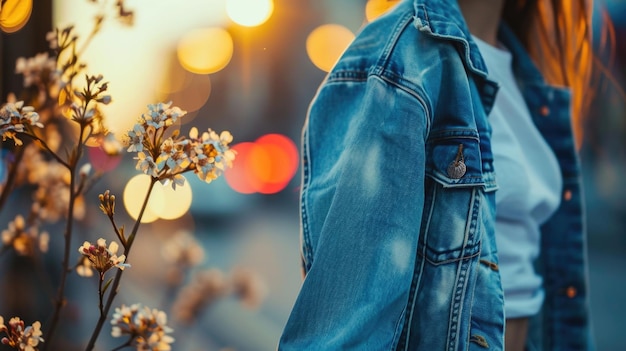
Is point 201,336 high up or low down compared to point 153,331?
down

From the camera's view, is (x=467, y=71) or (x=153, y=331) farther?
(x=467, y=71)

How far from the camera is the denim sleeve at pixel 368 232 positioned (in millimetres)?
1089

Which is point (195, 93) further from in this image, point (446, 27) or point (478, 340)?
point (478, 340)

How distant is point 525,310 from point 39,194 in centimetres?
121

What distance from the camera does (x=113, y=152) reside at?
45.5 inches

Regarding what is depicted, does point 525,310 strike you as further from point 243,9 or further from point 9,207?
point 243,9

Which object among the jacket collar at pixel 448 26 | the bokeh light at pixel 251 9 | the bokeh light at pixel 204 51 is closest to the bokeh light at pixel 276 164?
the bokeh light at pixel 204 51

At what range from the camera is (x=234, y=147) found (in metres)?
6.04

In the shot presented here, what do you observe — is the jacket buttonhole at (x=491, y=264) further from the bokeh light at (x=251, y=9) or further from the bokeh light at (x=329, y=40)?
the bokeh light at (x=329, y=40)

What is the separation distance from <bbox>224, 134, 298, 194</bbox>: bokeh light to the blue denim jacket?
38.0ft

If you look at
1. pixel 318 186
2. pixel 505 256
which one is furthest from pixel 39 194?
pixel 505 256

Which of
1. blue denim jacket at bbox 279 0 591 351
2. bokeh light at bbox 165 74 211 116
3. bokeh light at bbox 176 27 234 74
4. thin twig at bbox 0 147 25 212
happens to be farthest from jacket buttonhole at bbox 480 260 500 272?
bokeh light at bbox 165 74 211 116

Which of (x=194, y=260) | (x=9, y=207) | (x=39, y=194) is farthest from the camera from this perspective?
(x=9, y=207)

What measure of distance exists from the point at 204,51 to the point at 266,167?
8.65 ft
